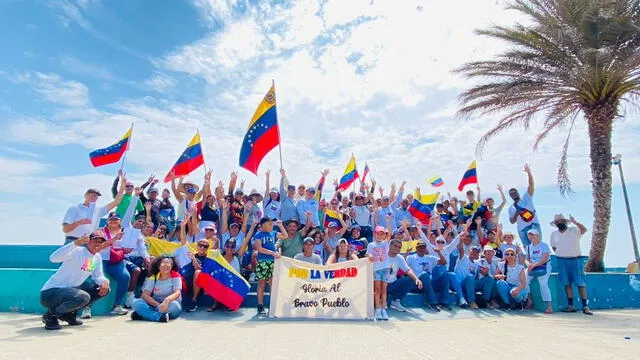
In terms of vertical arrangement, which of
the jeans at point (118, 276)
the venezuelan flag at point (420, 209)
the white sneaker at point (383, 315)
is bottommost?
the white sneaker at point (383, 315)

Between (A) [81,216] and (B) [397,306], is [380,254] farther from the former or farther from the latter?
(A) [81,216]

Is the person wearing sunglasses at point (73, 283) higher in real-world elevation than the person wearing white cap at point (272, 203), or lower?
lower

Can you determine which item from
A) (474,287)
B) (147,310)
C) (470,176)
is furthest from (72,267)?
(470,176)

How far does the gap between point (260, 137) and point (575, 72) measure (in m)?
8.85

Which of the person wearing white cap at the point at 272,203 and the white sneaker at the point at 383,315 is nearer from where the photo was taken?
the white sneaker at the point at 383,315

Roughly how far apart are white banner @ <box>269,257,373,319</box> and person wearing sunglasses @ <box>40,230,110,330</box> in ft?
9.79

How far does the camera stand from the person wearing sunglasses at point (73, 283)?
560cm

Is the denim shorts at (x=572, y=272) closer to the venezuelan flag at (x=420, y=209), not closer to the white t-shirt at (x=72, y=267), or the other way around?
the venezuelan flag at (x=420, y=209)

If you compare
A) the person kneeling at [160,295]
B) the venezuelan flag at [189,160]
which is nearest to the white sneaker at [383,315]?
the person kneeling at [160,295]

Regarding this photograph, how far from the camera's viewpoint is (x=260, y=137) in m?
10.8

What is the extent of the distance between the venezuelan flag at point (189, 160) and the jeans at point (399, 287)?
735 centimetres

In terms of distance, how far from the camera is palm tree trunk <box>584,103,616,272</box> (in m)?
11.3

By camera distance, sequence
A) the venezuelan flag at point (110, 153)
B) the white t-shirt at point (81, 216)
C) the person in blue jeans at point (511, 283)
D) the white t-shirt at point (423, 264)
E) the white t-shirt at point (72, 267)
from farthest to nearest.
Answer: the venezuelan flag at point (110, 153) → the white t-shirt at point (423, 264) → the person in blue jeans at point (511, 283) → the white t-shirt at point (81, 216) → the white t-shirt at point (72, 267)

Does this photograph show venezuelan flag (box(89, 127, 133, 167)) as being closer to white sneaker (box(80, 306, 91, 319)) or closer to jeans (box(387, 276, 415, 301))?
white sneaker (box(80, 306, 91, 319))
